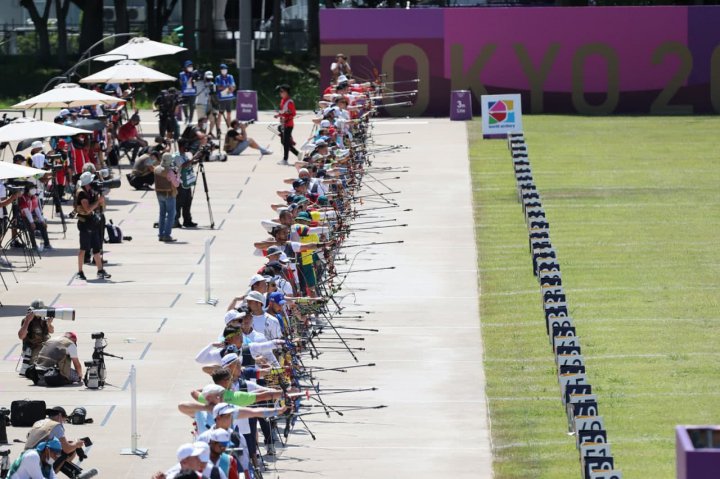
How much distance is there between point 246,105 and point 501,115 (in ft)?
27.9

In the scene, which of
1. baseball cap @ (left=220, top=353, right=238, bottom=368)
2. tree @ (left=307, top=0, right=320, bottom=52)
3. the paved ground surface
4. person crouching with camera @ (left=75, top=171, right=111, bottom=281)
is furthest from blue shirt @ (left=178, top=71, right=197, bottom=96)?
baseball cap @ (left=220, top=353, right=238, bottom=368)

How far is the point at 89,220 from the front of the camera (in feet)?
88.5

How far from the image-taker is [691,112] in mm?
51812

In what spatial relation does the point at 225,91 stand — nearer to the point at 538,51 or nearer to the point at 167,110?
the point at 167,110

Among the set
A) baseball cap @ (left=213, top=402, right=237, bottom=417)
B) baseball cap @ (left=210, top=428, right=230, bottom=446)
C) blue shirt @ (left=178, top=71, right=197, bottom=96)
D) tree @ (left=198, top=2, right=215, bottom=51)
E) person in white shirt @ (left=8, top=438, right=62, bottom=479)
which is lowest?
person in white shirt @ (left=8, top=438, right=62, bottom=479)

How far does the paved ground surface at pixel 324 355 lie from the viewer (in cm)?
1809

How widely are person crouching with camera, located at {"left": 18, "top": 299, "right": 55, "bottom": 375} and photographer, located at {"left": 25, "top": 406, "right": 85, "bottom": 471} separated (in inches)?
175

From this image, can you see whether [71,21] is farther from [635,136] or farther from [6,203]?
[6,203]

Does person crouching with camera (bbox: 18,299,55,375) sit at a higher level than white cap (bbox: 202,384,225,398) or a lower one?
lower

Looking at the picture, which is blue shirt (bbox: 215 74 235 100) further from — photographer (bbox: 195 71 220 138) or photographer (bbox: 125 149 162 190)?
photographer (bbox: 125 149 162 190)

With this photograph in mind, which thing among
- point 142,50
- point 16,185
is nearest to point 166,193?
point 16,185

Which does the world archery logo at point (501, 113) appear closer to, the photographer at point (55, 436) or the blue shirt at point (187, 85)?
the blue shirt at point (187, 85)

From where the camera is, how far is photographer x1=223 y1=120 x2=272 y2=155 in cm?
4203

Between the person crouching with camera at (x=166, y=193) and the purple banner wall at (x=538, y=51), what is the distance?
2059cm
